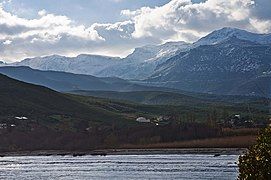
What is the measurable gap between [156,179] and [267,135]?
89174mm

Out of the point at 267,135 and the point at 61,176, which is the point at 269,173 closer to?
the point at 267,135

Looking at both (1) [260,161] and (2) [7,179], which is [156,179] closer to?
(2) [7,179]

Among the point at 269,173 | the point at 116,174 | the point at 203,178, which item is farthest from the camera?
the point at 116,174

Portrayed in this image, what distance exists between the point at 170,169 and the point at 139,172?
10.2m

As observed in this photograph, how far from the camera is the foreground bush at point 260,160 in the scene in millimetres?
36031

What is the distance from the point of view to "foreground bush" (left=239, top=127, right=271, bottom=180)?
36031 mm

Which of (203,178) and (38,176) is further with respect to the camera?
(38,176)

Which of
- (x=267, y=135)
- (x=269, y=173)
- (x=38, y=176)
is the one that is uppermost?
(x=267, y=135)

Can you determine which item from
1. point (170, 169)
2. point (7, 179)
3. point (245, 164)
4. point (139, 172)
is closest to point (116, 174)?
point (139, 172)

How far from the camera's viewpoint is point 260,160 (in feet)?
119

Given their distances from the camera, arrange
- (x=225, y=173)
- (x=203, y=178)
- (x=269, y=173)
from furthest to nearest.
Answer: (x=225, y=173) → (x=203, y=178) → (x=269, y=173)

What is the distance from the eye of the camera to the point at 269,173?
3603 cm

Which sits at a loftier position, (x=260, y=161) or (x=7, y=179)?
(x=260, y=161)

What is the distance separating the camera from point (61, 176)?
14175 centimetres
